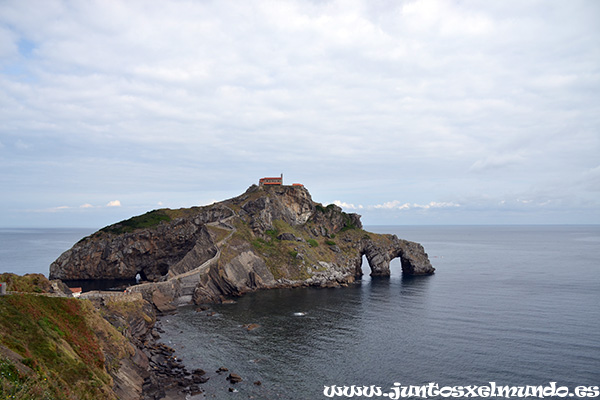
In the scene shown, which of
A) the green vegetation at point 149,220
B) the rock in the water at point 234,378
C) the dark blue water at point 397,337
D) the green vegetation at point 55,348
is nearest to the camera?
the green vegetation at point 55,348

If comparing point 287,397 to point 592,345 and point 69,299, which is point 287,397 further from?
point 592,345

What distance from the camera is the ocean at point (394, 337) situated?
5050 centimetres

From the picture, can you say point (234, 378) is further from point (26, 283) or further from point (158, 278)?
point (158, 278)

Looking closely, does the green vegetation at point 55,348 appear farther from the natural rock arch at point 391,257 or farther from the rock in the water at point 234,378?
the natural rock arch at point 391,257

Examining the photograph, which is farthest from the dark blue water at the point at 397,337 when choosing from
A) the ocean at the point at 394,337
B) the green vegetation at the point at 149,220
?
the green vegetation at the point at 149,220

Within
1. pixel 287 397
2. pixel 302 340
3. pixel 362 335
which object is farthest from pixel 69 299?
pixel 362 335

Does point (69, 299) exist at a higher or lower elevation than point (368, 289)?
higher

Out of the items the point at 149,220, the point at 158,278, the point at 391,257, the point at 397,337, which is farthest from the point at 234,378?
the point at 391,257

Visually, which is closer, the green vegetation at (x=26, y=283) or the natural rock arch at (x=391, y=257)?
the green vegetation at (x=26, y=283)

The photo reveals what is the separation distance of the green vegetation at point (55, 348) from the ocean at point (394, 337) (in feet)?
48.1

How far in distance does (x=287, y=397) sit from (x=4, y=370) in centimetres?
2960

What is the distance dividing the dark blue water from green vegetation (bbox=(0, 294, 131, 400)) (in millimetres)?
14814

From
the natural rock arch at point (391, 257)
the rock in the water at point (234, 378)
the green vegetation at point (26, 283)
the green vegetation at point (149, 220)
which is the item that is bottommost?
the rock in the water at point (234, 378)

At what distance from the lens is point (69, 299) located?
47000 mm
